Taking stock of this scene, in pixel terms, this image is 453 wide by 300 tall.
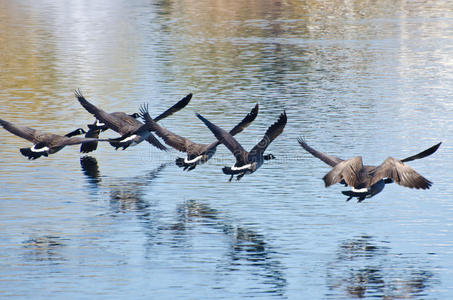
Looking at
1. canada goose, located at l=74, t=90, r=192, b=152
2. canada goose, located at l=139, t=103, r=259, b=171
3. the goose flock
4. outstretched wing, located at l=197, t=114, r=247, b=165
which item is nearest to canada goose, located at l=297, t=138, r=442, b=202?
the goose flock

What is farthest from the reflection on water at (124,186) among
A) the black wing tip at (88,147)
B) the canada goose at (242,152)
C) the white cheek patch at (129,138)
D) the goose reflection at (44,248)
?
the goose reflection at (44,248)

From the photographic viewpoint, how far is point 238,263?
15898 mm

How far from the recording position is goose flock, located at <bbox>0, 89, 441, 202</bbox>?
17625 millimetres

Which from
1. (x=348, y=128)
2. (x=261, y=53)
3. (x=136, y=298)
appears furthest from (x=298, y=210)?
(x=261, y=53)

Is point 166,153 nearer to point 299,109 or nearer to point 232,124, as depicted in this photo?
point 232,124

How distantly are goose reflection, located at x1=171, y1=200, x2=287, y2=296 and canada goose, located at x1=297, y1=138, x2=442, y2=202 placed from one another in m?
1.77

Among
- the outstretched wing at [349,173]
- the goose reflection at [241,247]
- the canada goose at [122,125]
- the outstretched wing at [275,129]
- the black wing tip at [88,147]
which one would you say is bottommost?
the black wing tip at [88,147]

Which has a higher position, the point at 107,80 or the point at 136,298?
the point at 136,298

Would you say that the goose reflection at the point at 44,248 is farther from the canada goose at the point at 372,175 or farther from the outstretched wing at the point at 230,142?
the canada goose at the point at 372,175

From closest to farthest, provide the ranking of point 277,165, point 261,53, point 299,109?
point 277,165 → point 299,109 → point 261,53

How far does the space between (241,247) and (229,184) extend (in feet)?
15.4

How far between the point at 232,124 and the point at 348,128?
10.8ft

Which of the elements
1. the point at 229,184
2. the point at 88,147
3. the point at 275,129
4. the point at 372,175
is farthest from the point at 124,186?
the point at 372,175

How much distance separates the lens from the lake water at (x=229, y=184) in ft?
50.2
